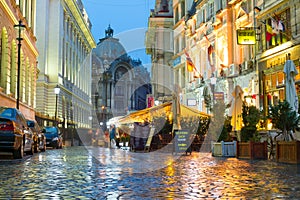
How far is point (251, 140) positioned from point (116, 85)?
301 ft

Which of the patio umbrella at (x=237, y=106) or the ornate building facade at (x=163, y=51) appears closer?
the patio umbrella at (x=237, y=106)

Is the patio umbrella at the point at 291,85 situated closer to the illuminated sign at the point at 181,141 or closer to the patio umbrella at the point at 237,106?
the patio umbrella at the point at 237,106

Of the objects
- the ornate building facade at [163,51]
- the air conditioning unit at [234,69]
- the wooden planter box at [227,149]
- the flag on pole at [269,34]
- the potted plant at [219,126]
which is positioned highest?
the ornate building facade at [163,51]

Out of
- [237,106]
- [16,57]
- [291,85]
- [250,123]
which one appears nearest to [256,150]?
[250,123]

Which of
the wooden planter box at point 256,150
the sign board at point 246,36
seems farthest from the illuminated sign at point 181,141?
the sign board at point 246,36

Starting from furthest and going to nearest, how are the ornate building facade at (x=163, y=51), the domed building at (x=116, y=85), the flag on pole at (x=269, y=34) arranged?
1. the domed building at (x=116, y=85)
2. the ornate building facade at (x=163, y=51)
3. the flag on pole at (x=269, y=34)

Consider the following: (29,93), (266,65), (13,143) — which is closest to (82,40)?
(29,93)

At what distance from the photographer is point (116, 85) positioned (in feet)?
354

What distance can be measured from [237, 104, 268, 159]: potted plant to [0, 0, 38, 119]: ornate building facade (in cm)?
1363

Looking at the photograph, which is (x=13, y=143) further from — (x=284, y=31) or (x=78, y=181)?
(x=284, y=31)

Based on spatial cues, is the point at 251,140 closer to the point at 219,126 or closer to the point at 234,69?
the point at 219,126

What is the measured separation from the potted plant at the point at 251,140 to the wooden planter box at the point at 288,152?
1.96 meters

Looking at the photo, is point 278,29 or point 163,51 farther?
point 163,51

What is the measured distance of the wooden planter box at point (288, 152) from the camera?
43.5 ft
